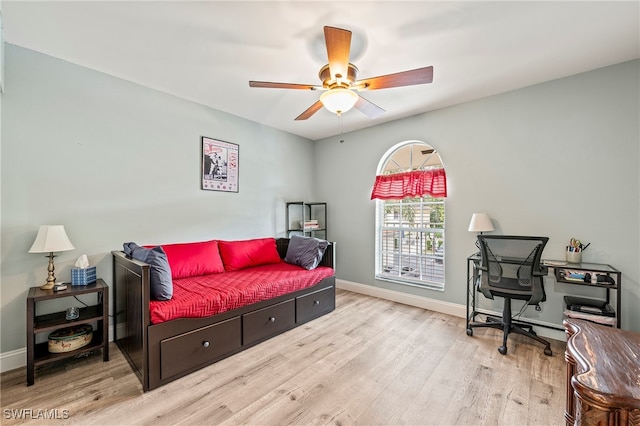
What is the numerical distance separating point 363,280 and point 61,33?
13.9ft

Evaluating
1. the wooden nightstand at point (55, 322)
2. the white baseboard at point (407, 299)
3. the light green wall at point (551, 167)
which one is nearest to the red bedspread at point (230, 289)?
the wooden nightstand at point (55, 322)

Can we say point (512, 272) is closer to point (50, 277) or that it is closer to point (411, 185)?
point (411, 185)

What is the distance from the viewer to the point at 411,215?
3.91 metres

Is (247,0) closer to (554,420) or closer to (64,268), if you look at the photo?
(64,268)

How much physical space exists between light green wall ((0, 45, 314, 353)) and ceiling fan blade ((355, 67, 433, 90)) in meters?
2.21

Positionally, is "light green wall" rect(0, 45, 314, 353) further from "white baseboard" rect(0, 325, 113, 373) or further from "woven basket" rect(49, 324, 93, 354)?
"woven basket" rect(49, 324, 93, 354)

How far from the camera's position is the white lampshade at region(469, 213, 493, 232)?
2.92m

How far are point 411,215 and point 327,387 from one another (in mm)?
2640

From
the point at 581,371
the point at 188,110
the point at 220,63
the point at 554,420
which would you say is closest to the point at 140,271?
the point at 220,63

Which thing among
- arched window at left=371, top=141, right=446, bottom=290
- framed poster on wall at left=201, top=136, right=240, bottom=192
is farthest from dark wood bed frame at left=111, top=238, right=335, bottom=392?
arched window at left=371, top=141, right=446, bottom=290

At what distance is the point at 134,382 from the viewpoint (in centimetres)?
199

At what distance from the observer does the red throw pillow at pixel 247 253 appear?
3277 millimetres

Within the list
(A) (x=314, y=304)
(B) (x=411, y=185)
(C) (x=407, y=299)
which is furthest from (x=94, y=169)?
(C) (x=407, y=299)

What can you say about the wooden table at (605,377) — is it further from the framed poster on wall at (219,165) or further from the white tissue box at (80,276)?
the framed poster on wall at (219,165)
